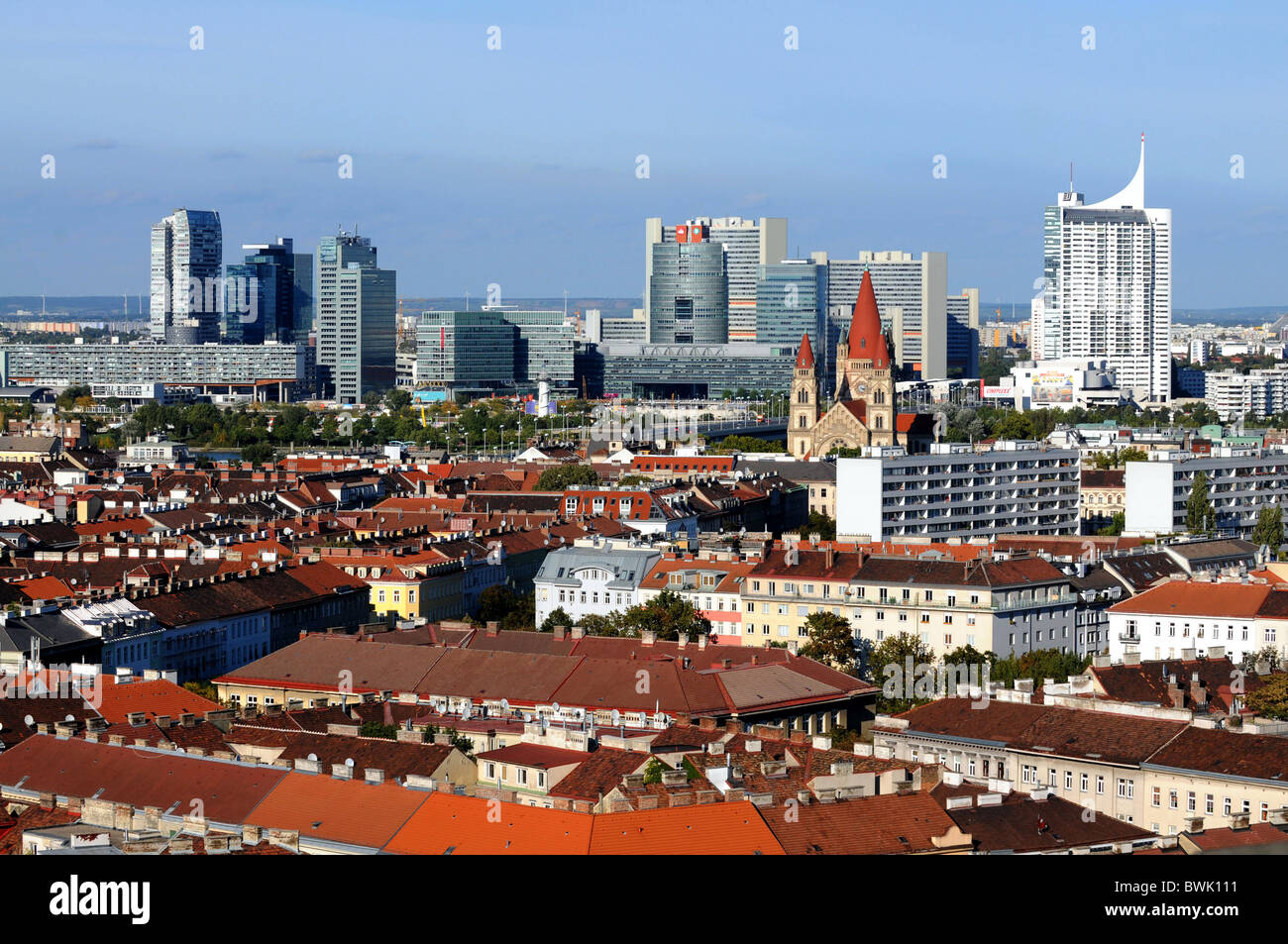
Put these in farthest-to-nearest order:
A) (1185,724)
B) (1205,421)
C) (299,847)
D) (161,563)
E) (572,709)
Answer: (1205,421) < (161,563) < (572,709) < (1185,724) < (299,847)

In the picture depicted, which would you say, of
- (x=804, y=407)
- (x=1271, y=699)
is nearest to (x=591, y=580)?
(x=1271, y=699)

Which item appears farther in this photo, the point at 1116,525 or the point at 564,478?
the point at 564,478

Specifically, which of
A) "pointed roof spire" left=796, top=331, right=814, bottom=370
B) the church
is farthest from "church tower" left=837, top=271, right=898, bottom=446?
"pointed roof spire" left=796, top=331, right=814, bottom=370

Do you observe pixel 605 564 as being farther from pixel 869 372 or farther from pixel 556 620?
pixel 869 372

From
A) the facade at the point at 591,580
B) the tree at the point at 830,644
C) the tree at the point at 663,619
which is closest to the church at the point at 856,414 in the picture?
the facade at the point at 591,580

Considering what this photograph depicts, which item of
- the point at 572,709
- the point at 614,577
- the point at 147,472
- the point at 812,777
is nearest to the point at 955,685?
the point at 572,709
